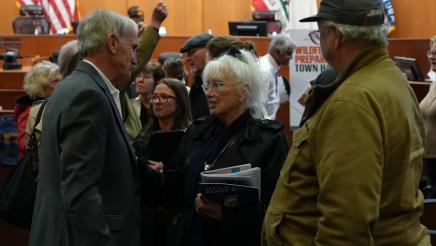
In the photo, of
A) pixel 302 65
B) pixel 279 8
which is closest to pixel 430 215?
pixel 302 65

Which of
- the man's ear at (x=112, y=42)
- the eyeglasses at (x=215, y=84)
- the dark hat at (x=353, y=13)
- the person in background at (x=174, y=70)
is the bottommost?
the person in background at (x=174, y=70)

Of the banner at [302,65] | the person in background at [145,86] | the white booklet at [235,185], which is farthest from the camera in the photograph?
the banner at [302,65]

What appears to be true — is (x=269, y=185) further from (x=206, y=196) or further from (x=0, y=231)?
(x=0, y=231)

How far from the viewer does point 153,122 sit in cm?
425

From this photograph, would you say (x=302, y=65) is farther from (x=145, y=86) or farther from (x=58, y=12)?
(x=58, y=12)

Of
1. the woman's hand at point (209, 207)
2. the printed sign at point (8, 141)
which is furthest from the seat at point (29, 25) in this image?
the woman's hand at point (209, 207)

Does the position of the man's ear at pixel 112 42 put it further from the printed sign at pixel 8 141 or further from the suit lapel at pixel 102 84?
the printed sign at pixel 8 141

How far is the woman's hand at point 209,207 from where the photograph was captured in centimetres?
294

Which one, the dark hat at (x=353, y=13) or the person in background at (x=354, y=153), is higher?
the dark hat at (x=353, y=13)

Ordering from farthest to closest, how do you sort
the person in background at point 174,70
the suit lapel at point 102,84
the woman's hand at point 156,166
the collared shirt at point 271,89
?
1. the collared shirt at point 271,89
2. the person in background at point 174,70
3. the woman's hand at point 156,166
4. the suit lapel at point 102,84

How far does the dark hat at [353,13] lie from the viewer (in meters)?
2.20

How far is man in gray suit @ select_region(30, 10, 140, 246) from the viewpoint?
7.98 feet

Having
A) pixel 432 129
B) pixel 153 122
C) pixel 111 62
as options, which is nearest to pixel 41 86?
pixel 153 122

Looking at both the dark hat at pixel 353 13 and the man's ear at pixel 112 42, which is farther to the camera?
the man's ear at pixel 112 42
